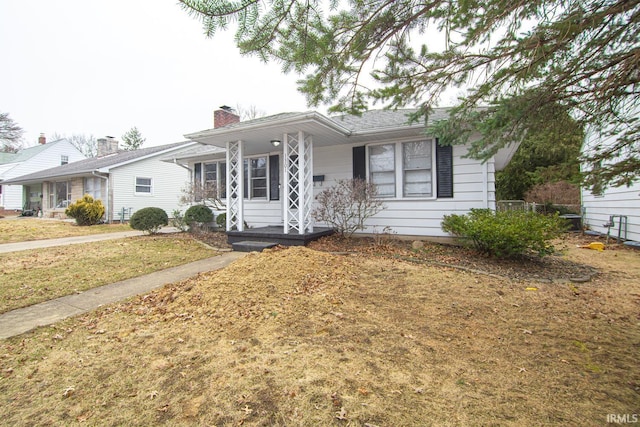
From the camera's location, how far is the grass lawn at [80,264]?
14.1 ft

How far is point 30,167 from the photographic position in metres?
26.7

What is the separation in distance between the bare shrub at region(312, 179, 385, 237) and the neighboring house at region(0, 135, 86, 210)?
26.7 m

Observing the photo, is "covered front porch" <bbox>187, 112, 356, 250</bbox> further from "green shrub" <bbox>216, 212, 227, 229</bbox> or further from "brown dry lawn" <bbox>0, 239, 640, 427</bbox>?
"brown dry lawn" <bbox>0, 239, 640, 427</bbox>

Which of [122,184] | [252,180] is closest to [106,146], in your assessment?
[122,184]

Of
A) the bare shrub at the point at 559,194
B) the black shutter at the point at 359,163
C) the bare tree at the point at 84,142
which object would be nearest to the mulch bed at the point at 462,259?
the black shutter at the point at 359,163

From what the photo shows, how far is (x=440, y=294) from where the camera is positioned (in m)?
4.04

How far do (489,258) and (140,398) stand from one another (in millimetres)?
6146

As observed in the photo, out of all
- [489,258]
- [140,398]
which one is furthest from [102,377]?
[489,258]

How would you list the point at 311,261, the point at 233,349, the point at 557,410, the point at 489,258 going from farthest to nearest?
the point at 489,258, the point at 311,261, the point at 233,349, the point at 557,410

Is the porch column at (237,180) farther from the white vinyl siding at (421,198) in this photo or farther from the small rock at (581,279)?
the small rock at (581,279)

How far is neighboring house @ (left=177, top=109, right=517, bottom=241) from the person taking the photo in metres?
7.10

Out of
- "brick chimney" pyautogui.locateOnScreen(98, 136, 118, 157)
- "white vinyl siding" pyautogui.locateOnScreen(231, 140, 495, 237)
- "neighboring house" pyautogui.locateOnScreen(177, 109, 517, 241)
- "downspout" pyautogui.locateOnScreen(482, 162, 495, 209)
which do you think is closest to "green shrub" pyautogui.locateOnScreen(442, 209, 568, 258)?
"downspout" pyautogui.locateOnScreen(482, 162, 495, 209)

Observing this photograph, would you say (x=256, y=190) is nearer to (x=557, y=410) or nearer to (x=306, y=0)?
(x=306, y=0)

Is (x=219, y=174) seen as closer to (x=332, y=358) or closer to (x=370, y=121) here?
(x=370, y=121)
